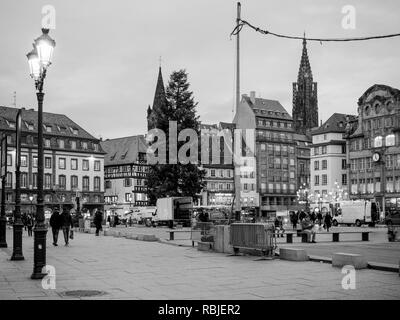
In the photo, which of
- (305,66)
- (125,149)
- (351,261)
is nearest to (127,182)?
(125,149)

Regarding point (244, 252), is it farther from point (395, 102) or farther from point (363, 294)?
point (395, 102)

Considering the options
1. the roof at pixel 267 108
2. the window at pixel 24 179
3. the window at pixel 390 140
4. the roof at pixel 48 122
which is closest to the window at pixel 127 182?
the roof at pixel 48 122

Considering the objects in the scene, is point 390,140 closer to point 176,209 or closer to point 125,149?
point 176,209

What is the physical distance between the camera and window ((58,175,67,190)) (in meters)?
96.9

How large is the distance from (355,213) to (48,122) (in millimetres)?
55468

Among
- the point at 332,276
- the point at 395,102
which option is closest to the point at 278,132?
the point at 395,102

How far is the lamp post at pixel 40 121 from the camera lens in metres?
13.9

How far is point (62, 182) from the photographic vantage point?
97.4 m

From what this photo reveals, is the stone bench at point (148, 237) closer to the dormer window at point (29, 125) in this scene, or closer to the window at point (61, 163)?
the dormer window at point (29, 125)

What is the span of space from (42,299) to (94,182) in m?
92.6

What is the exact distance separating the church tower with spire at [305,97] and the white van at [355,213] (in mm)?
113256

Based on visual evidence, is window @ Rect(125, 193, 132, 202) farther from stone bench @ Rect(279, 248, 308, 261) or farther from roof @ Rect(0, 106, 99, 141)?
stone bench @ Rect(279, 248, 308, 261)

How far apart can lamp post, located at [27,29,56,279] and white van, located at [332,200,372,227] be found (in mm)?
52636

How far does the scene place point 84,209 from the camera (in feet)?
326
